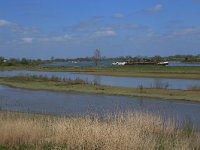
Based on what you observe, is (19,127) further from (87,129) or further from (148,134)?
(148,134)

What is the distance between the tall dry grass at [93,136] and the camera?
11.0 m

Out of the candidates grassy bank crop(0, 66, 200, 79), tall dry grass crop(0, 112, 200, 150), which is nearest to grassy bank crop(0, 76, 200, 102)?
tall dry grass crop(0, 112, 200, 150)

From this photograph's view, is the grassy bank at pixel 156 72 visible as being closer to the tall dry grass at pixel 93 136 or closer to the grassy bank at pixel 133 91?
the grassy bank at pixel 133 91

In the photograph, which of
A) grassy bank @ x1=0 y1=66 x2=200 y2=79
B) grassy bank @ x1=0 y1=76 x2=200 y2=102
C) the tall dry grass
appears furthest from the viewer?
grassy bank @ x1=0 y1=66 x2=200 y2=79

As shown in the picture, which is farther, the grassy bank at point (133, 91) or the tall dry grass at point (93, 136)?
the grassy bank at point (133, 91)

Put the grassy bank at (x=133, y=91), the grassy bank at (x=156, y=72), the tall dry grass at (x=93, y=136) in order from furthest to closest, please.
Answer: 1. the grassy bank at (x=156, y=72)
2. the grassy bank at (x=133, y=91)
3. the tall dry grass at (x=93, y=136)

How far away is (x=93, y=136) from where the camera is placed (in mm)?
11484

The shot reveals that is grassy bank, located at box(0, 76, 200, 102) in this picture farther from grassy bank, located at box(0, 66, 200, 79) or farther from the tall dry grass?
grassy bank, located at box(0, 66, 200, 79)

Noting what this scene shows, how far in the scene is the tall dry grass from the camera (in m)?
11.0

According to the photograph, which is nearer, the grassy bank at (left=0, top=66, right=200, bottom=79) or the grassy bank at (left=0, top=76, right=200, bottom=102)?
the grassy bank at (left=0, top=76, right=200, bottom=102)

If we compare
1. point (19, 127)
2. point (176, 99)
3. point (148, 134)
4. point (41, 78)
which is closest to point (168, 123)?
point (148, 134)

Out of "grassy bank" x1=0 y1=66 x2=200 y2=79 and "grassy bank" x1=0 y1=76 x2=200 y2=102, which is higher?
"grassy bank" x1=0 y1=76 x2=200 y2=102

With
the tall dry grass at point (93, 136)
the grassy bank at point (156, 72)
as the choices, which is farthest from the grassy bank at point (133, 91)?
the grassy bank at point (156, 72)

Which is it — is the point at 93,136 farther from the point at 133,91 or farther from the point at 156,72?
the point at 156,72
